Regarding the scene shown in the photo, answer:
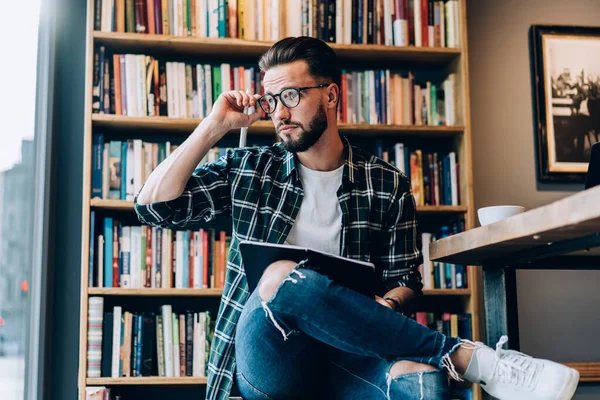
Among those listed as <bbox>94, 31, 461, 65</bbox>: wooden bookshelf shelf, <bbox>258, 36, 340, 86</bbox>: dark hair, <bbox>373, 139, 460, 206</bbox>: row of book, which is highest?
<bbox>94, 31, 461, 65</bbox>: wooden bookshelf shelf

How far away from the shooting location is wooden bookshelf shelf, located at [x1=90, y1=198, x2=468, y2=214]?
2.44m

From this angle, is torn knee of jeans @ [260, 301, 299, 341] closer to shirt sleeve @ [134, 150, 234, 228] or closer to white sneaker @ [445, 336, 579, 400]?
white sneaker @ [445, 336, 579, 400]

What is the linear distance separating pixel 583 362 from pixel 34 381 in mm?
2121

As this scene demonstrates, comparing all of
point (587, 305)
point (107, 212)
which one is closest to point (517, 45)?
point (587, 305)

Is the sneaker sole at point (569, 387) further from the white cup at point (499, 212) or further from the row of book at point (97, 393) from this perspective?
the row of book at point (97, 393)

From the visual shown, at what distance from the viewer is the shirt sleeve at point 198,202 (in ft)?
6.01

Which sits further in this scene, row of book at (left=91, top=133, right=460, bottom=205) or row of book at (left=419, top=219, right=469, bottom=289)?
row of book at (left=419, top=219, right=469, bottom=289)

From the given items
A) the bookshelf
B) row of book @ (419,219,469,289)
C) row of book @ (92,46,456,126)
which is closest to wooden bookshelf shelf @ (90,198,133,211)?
the bookshelf

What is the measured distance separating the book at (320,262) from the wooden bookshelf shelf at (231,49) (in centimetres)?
132

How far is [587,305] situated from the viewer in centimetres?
294

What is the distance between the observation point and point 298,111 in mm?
1949

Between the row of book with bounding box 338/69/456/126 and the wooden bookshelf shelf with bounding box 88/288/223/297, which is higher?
the row of book with bounding box 338/69/456/126

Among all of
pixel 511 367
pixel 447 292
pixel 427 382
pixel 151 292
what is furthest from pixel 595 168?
pixel 151 292

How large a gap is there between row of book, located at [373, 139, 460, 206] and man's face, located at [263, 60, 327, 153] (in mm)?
753
